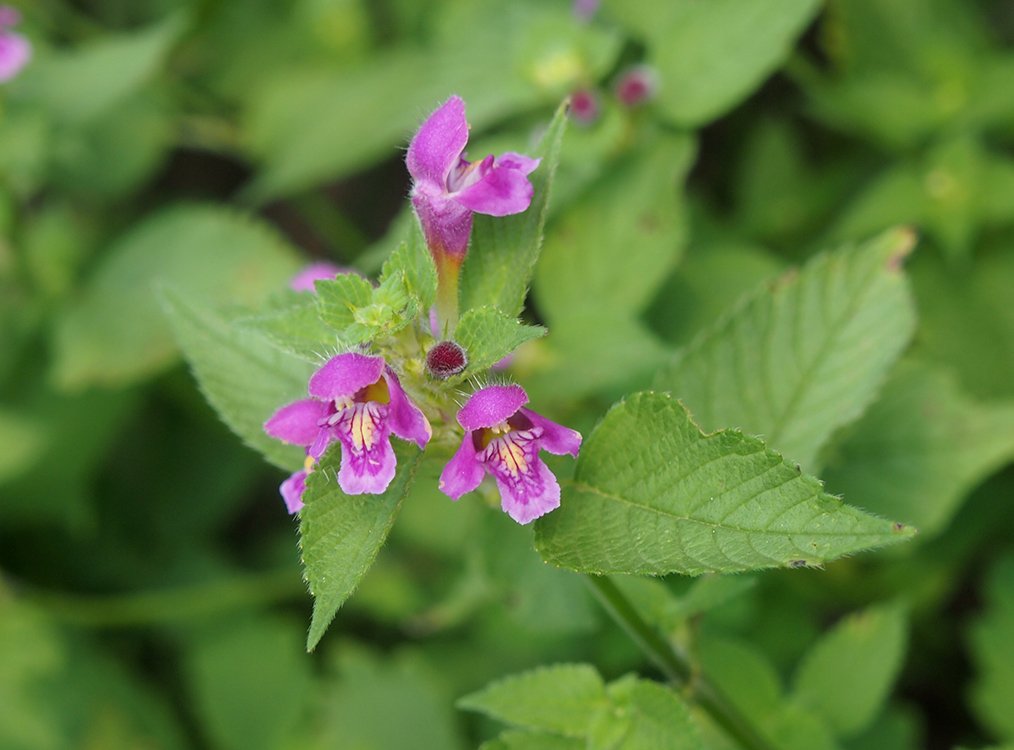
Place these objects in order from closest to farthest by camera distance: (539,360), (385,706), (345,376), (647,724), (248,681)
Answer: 1. (345,376)
2. (647,724)
3. (539,360)
4. (385,706)
5. (248,681)

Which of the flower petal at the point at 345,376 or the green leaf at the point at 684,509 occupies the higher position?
the flower petal at the point at 345,376

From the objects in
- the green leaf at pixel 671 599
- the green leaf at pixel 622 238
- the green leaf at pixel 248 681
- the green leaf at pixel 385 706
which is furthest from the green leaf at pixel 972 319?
the green leaf at pixel 248 681

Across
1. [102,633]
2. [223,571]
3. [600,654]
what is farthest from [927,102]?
[102,633]

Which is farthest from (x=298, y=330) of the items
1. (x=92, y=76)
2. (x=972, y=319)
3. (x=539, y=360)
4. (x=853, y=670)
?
(x=92, y=76)

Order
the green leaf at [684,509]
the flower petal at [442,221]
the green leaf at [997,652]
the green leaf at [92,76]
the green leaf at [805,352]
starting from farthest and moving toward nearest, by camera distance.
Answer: the green leaf at [92,76] → the green leaf at [997,652] → the green leaf at [805,352] → the flower petal at [442,221] → the green leaf at [684,509]

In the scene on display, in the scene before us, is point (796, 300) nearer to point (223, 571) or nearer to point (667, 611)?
point (667, 611)

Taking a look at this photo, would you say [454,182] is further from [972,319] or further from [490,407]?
[972,319]

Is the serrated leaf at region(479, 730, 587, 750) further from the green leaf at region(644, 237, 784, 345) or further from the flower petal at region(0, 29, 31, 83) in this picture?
the flower petal at region(0, 29, 31, 83)

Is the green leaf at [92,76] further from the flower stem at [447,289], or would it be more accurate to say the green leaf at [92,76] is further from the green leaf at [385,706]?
the flower stem at [447,289]
